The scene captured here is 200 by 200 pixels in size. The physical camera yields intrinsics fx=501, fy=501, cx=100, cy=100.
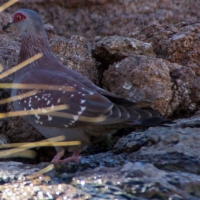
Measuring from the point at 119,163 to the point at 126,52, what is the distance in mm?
1820

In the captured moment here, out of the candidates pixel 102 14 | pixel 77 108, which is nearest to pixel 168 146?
pixel 77 108

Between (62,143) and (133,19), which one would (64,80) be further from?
(133,19)

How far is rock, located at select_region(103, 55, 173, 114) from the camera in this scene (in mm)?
4863

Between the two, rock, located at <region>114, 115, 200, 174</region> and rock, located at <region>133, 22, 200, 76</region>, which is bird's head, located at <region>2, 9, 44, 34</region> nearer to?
rock, located at <region>133, 22, 200, 76</region>

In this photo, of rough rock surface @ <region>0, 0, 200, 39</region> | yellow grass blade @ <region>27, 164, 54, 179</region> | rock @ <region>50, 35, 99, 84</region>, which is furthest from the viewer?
rough rock surface @ <region>0, 0, 200, 39</region>

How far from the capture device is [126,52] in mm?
5371

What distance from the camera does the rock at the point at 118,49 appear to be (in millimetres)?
5324

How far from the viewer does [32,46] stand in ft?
16.7

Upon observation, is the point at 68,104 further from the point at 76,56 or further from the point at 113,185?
the point at 76,56

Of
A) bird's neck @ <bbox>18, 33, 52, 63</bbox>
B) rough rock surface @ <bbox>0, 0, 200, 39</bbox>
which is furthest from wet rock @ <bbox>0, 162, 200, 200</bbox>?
rough rock surface @ <bbox>0, 0, 200, 39</bbox>

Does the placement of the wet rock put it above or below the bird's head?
below

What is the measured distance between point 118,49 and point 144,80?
62cm

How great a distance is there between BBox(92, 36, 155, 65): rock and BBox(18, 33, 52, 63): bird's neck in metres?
0.62

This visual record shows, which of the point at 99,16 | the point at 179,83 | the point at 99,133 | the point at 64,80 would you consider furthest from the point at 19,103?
the point at 99,16
